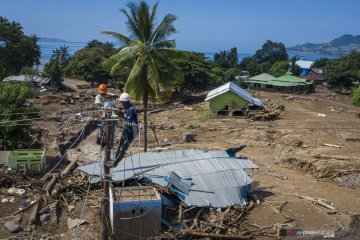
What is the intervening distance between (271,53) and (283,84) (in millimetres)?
63629

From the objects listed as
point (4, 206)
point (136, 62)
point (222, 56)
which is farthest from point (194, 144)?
point (222, 56)

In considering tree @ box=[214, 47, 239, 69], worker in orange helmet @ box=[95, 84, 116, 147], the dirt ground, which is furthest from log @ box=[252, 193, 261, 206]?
tree @ box=[214, 47, 239, 69]

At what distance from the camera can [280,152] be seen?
25312 mm

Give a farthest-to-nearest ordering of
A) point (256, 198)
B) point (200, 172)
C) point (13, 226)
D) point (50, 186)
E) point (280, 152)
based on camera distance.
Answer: point (280, 152) → point (256, 198) → point (200, 172) → point (50, 186) → point (13, 226)

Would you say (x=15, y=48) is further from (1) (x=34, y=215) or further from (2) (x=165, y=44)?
(1) (x=34, y=215)

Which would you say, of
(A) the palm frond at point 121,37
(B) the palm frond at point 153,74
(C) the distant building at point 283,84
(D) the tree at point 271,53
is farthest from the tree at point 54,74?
(D) the tree at point 271,53

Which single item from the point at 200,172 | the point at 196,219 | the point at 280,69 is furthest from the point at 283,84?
the point at 196,219

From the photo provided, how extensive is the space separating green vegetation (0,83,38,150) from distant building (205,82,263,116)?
19.8 m

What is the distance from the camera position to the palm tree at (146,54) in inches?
762

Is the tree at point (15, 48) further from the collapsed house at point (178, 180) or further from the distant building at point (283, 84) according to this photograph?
the collapsed house at point (178, 180)

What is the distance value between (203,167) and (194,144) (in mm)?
12251

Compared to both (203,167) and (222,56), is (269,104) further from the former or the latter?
(222,56)

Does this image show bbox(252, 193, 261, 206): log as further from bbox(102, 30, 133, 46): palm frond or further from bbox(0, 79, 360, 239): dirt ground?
bbox(102, 30, 133, 46): palm frond

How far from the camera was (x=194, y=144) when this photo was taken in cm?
2728
